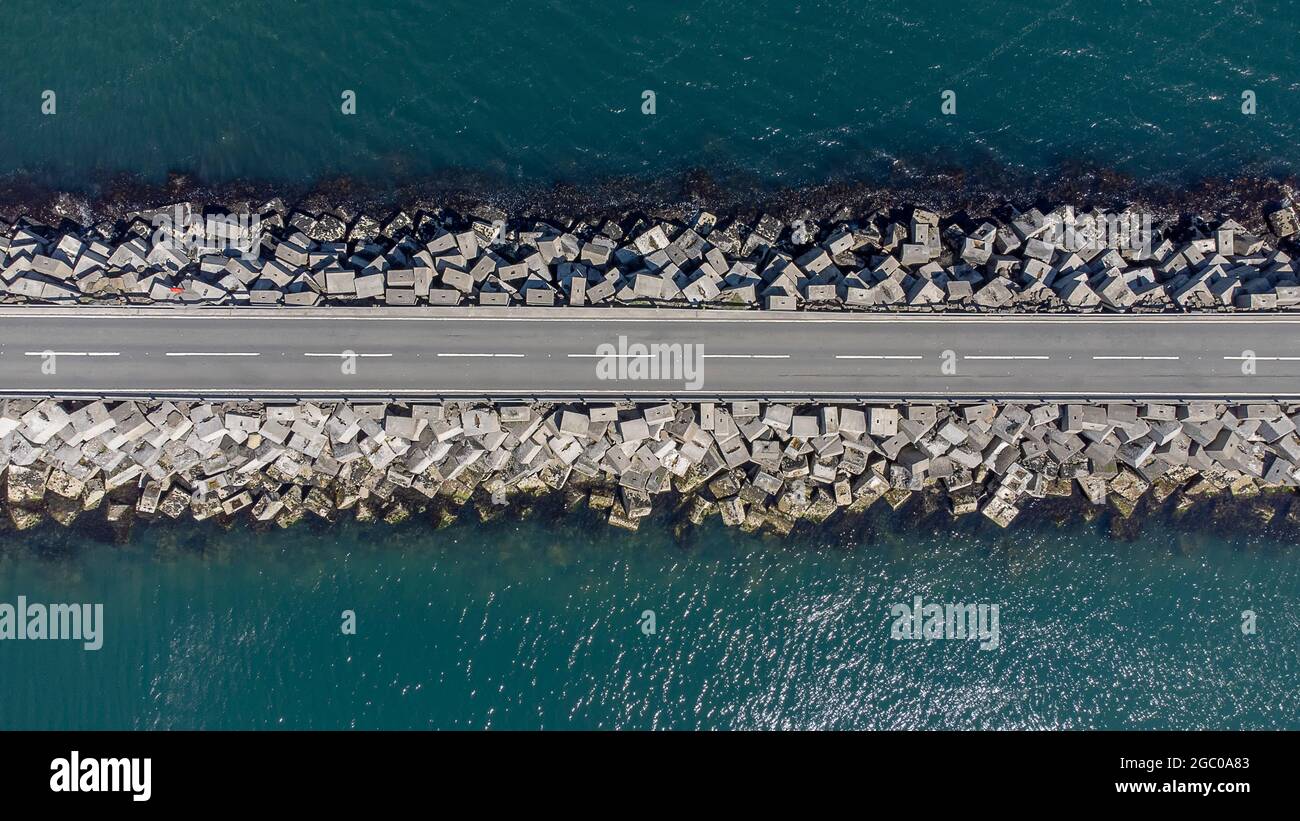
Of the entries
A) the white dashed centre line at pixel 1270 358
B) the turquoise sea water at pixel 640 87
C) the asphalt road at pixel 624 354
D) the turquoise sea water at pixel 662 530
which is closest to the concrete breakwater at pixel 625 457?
the asphalt road at pixel 624 354

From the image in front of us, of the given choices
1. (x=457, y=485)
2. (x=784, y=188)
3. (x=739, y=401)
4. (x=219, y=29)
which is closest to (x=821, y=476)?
(x=739, y=401)

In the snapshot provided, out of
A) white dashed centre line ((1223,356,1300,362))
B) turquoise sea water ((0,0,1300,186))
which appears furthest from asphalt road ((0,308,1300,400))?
turquoise sea water ((0,0,1300,186))

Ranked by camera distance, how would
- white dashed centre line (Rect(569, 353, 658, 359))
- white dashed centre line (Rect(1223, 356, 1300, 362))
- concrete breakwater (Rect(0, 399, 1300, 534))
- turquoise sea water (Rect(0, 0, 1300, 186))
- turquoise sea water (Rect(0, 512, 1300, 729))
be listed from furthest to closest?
1. turquoise sea water (Rect(0, 0, 1300, 186))
2. turquoise sea water (Rect(0, 512, 1300, 729))
3. concrete breakwater (Rect(0, 399, 1300, 534))
4. white dashed centre line (Rect(1223, 356, 1300, 362))
5. white dashed centre line (Rect(569, 353, 658, 359))

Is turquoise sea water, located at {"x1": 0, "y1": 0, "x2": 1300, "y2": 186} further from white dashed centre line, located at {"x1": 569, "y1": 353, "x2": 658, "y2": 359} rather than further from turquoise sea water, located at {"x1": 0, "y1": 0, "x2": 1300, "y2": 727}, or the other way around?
white dashed centre line, located at {"x1": 569, "y1": 353, "x2": 658, "y2": 359}

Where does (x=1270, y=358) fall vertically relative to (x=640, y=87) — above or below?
below

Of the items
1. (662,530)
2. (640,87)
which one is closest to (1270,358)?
(662,530)

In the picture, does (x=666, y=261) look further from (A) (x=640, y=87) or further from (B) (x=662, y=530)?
(B) (x=662, y=530)
